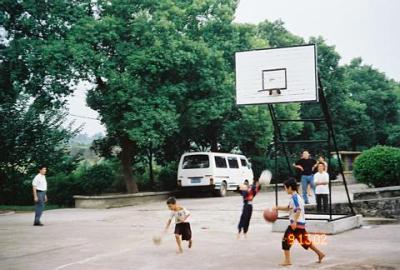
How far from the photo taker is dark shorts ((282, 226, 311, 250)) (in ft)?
26.7

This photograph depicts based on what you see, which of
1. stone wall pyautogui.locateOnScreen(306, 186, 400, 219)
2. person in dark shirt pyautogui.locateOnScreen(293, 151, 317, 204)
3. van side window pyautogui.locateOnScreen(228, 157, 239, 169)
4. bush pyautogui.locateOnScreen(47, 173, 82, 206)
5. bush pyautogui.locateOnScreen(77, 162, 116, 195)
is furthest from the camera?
van side window pyautogui.locateOnScreen(228, 157, 239, 169)

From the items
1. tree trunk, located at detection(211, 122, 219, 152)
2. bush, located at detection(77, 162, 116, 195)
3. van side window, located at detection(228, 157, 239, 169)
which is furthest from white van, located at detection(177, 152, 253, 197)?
tree trunk, located at detection(211, 122, 219, 152)

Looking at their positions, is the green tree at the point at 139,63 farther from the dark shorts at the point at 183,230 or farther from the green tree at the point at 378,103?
the green tree at the point at 378,103

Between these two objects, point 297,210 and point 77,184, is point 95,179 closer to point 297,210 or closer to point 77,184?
point 77,184

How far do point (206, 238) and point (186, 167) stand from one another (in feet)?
45.6

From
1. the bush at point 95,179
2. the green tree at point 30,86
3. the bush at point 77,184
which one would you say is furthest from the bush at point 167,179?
the green tree at point 30,86

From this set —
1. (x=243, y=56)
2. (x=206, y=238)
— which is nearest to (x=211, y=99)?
(x=243, y=56)

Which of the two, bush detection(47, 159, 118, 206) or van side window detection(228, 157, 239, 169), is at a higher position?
van side window detection(228, 157, 239, 169)

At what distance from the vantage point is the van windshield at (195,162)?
2508 centimetres

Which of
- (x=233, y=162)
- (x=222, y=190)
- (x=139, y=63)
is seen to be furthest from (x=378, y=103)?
(x=139, y=63)

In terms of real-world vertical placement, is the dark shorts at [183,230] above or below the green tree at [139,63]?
below

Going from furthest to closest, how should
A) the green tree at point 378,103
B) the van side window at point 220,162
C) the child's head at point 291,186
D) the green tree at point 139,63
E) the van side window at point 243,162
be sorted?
the green tree at point 378,103, the van side window at point 243,162, the van side window at point 220,162, the green tree at point 139,63, the child's head at point 291,186
